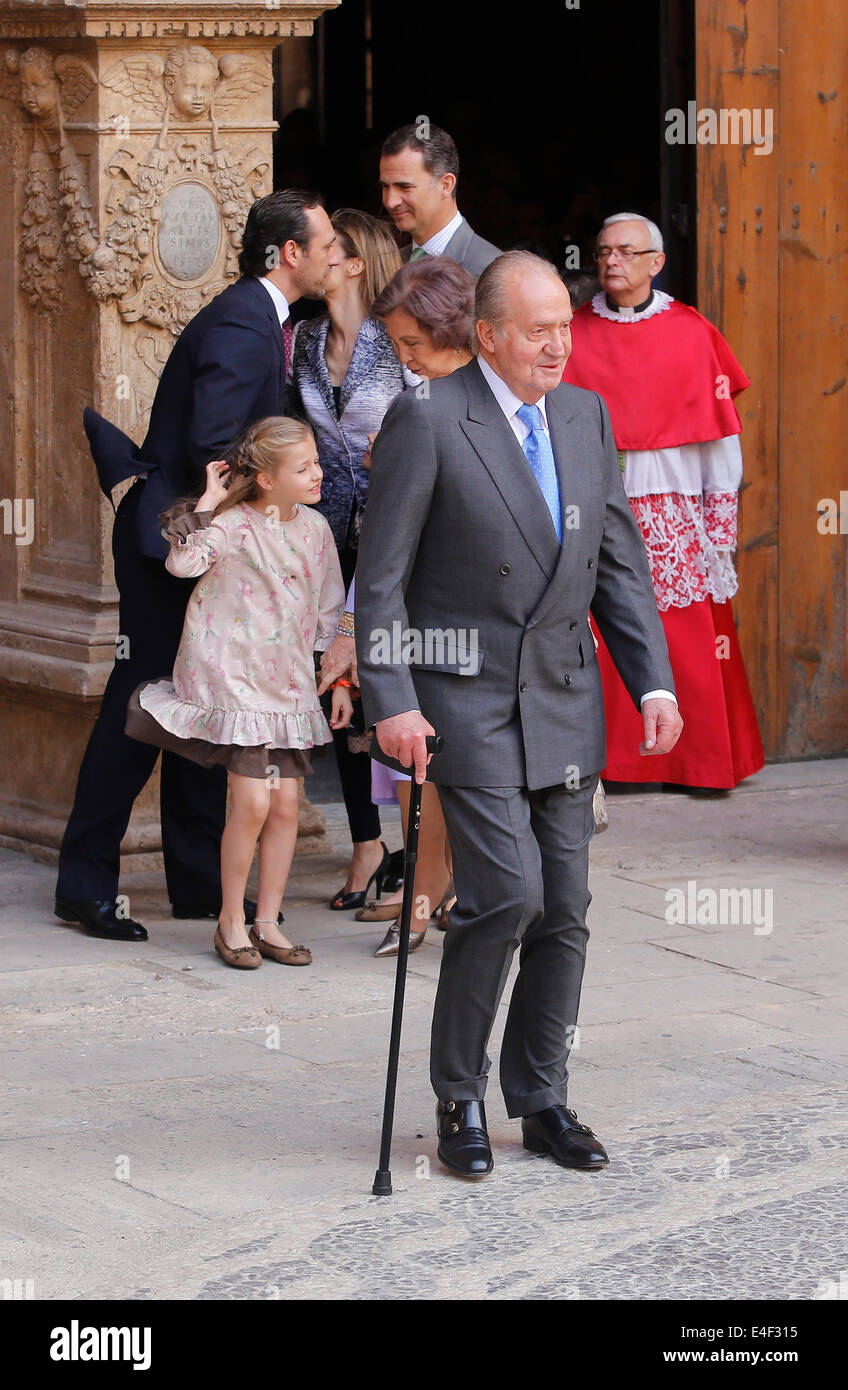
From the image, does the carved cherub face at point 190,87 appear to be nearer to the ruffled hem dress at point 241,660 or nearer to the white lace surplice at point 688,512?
the ruffled hem dress at point 241,660

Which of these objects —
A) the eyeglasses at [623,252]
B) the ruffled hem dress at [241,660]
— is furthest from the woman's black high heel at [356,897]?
the eyeglasses at [623,252]

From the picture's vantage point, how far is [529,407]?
179 inches

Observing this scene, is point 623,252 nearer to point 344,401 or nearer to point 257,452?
point 344,401

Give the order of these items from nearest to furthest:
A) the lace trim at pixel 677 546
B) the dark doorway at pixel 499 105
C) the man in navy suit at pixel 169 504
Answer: the man in navy suit at pixel 169 504 → the lace trim at pixel 677 546 → the dark doorway at pixel 499 105

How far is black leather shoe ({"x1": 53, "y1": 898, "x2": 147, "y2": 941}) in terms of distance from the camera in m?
6.31

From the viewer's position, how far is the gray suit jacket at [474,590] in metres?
4.42

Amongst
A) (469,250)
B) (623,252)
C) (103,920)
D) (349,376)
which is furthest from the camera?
(623,252)

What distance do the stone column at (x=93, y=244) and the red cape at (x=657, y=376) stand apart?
4.82ft

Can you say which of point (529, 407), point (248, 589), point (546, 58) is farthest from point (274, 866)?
point (546, 58)

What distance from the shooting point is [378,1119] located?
4.82 metres

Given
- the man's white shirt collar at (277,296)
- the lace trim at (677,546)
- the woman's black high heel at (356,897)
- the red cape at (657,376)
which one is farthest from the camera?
the lace trim at (677,546)

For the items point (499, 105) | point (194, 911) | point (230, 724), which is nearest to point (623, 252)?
point (230, 724)

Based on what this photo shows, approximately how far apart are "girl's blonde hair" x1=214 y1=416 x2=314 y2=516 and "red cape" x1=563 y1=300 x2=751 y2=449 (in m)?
2.15

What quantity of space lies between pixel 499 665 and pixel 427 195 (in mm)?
2710
